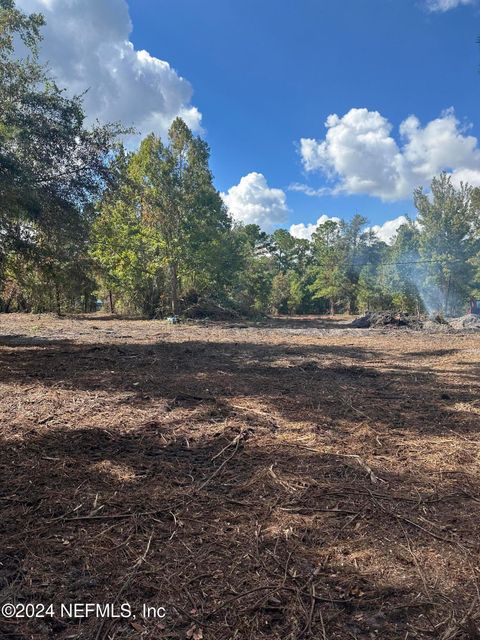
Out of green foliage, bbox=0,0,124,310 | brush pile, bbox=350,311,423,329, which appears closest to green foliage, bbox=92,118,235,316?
brush pile, bbox=350,311,423,329

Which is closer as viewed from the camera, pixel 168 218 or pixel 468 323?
pixel 468 323

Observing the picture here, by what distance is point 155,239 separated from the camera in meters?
20.9

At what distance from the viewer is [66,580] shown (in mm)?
1710

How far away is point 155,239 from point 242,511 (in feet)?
65.5

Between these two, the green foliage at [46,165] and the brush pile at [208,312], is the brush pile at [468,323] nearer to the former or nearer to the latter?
the brush pile at [208,312]

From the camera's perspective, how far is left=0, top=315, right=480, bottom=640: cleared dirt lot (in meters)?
1.57

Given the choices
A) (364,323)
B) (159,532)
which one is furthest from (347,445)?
(364,323)

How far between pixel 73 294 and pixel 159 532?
8357mm

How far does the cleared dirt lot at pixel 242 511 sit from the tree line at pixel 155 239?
4.67 metres

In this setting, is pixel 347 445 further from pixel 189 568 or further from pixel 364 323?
pixel 364 323

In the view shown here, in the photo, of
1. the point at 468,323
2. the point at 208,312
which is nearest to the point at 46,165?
the point at 208,312

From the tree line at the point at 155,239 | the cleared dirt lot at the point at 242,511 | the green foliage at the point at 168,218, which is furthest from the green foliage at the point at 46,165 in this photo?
the green foliage at the point at 168,218

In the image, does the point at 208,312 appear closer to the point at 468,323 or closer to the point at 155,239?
the point at 155,239

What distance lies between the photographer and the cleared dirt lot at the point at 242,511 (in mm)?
1568
